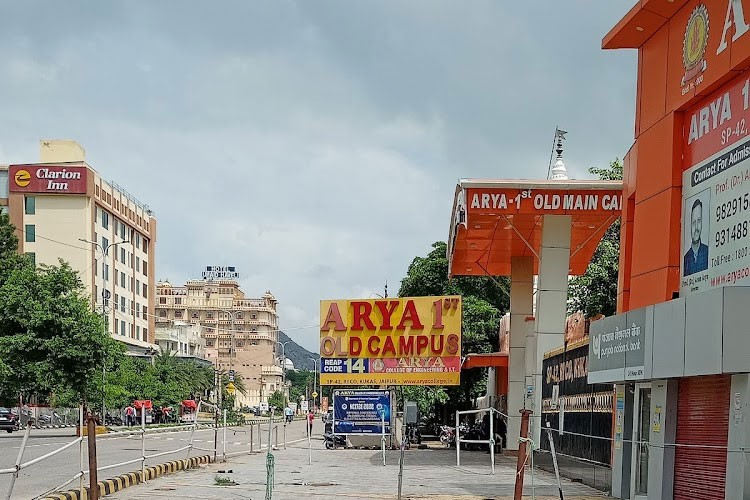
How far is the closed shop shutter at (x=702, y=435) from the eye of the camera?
1409 centimetres

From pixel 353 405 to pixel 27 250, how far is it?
181 feet

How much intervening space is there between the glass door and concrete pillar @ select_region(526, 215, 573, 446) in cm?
1077

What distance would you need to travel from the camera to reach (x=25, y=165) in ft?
280

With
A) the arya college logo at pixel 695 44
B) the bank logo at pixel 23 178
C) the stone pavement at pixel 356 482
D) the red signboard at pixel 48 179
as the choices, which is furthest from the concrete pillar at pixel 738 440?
the bank logo at pixel 23 178

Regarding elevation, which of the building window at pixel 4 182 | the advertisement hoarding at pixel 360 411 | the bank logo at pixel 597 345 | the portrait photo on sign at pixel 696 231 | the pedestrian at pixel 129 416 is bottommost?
the pedestrian at pixel 129 416

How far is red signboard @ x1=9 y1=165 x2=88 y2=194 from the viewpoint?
84562 millimetres

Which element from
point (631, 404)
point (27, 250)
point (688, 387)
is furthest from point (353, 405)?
point (27, 250)

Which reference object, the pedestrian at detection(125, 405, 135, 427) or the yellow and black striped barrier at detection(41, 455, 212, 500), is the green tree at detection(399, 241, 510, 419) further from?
the yellow and black striped barrier at detection(41, 455, 212, 500)

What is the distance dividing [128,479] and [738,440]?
11661 millimetres

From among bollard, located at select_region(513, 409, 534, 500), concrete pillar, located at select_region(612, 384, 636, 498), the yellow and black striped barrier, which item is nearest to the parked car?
the yellow and black striped barrier

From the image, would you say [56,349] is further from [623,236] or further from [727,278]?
[727,278]

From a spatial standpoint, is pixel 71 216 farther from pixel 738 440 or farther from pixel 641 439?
pixel 738 440

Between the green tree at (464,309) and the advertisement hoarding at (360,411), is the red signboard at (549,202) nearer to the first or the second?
Answer: the advertisement hoarding at (360,411)

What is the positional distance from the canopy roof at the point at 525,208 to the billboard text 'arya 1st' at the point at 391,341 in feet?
10.3
